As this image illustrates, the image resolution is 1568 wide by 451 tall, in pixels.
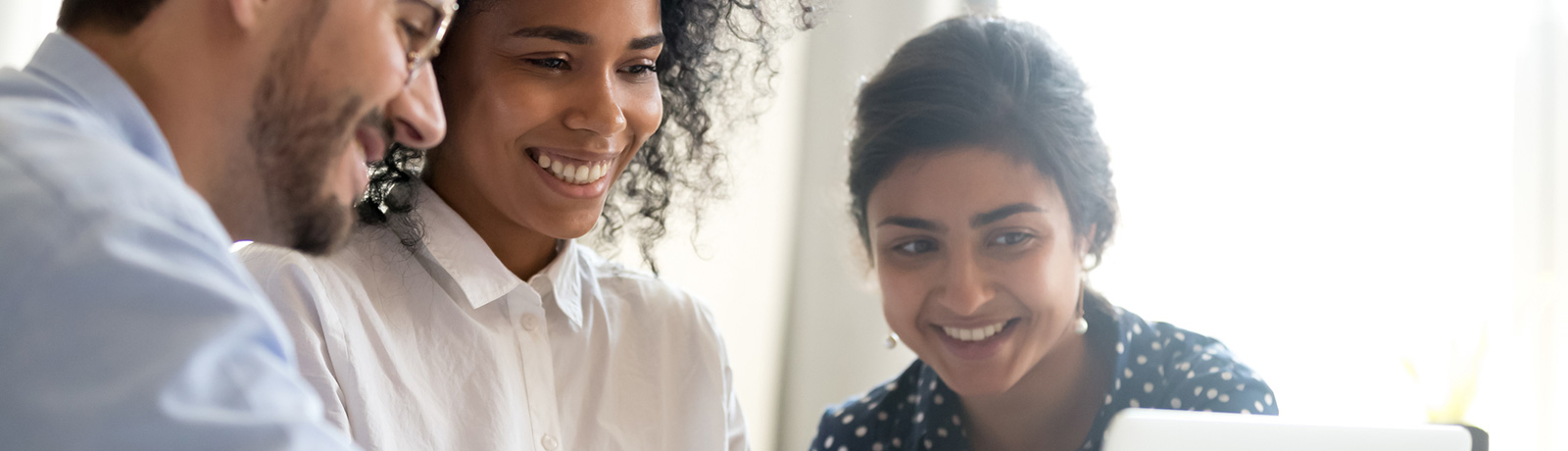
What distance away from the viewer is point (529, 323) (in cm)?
138

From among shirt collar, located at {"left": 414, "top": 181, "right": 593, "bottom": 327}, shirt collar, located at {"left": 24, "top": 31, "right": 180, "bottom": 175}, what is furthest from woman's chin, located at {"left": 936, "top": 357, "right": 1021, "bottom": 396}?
shirt collar, located at {"left": 24, "top": 31, "right": 180, "bottom": 175}

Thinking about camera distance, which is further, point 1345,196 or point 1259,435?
point 1345,196

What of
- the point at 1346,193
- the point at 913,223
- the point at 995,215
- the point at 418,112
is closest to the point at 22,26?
the point at 418,112

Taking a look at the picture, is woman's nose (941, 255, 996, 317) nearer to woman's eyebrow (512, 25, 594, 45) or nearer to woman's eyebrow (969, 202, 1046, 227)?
woman's eyebrow (969, 202, 1046, 227)

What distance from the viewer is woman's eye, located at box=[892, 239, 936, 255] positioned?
65.5 inches

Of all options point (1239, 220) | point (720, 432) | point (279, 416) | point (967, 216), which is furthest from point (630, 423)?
point (1239, 220)

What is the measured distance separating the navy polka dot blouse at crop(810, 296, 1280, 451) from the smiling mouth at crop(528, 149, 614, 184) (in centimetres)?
63

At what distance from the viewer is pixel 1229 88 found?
8.82ft

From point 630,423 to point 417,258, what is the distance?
315 mm

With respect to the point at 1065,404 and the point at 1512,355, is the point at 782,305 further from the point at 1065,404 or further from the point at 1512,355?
the point at 1512,355

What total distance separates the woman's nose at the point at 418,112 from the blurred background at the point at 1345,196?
4.88 feet

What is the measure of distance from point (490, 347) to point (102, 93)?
715 mm

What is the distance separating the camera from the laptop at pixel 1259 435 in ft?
3.14

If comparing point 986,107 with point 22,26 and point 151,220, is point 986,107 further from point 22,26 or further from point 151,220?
point 22,26
